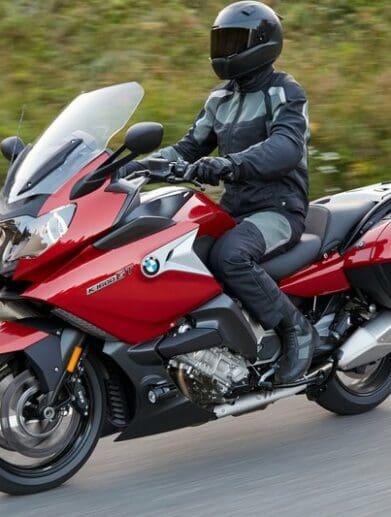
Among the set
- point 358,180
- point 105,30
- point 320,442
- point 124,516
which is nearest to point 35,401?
point 124,516

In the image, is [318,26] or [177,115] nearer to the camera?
[177,115]

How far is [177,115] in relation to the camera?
8945 millimetres

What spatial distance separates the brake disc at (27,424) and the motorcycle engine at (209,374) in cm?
49

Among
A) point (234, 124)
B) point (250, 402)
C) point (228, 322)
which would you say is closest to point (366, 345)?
point (250, 402)

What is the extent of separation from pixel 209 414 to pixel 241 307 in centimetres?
48

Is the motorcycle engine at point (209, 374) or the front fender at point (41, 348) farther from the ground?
the front fender at point (41, 348)

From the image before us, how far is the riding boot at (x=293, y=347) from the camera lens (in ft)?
17.0

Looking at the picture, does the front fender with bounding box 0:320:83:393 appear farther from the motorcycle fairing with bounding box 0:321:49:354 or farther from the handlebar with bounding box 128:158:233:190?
the handlebar with bounding box 128:158:233:190

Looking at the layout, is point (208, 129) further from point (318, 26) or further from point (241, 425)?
point (318, 26)

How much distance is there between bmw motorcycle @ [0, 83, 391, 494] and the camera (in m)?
4.52

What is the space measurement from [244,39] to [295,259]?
38.1 inches

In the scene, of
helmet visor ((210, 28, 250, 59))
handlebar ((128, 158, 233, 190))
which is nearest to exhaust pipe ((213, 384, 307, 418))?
handlebar ((128, 158, 233, 190))

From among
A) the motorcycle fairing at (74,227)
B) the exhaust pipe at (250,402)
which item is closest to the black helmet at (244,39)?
the motorcycle fairing at (74,227)

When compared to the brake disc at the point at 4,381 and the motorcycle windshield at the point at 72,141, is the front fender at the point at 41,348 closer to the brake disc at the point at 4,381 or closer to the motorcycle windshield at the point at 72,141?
the brake disc at the point at 4,381
